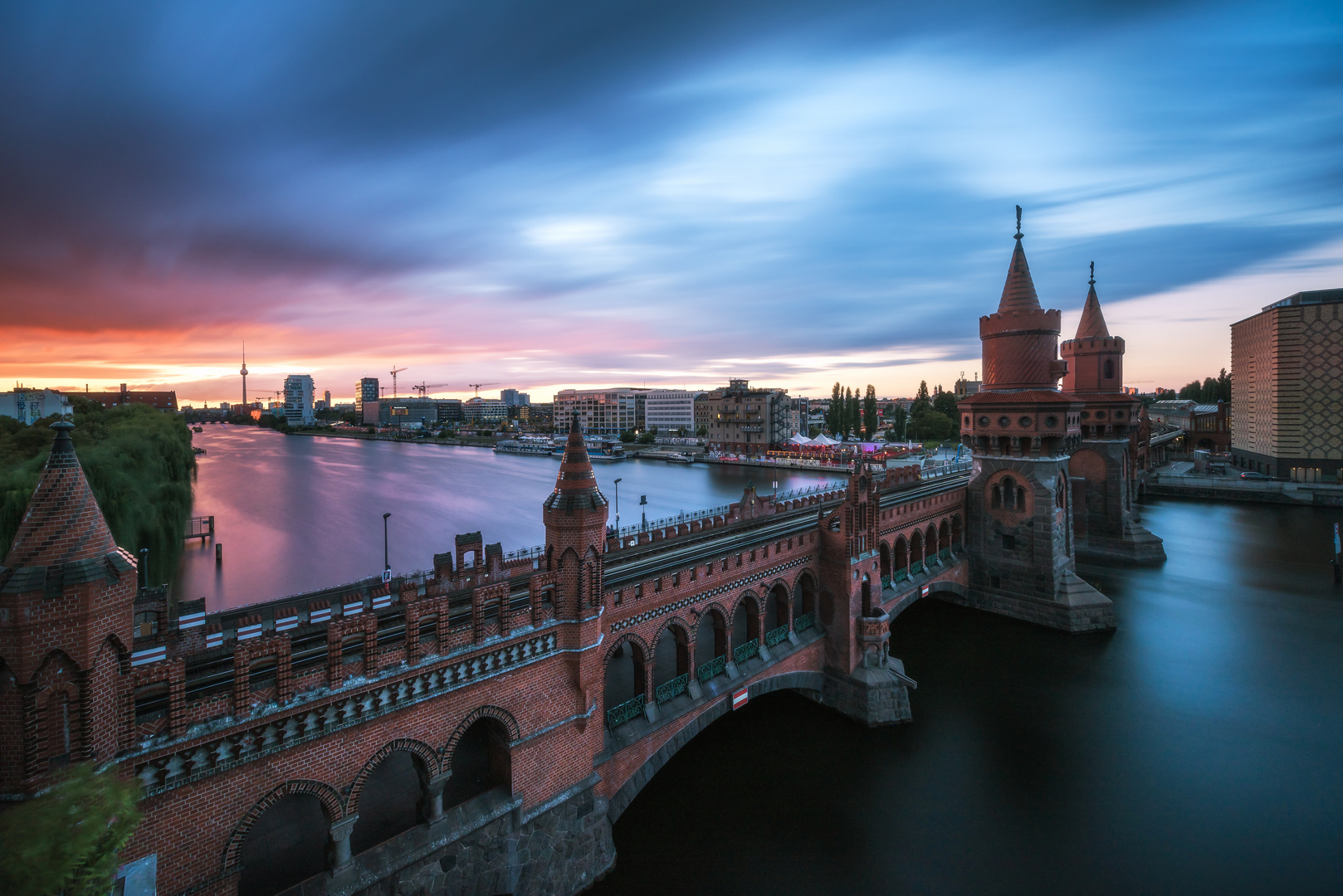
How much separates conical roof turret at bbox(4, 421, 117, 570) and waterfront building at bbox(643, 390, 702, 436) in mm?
171199

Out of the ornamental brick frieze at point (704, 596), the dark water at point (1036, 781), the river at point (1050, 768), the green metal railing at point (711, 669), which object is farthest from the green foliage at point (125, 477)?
the dark water at point (1036, 781)

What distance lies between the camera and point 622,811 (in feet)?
54.5

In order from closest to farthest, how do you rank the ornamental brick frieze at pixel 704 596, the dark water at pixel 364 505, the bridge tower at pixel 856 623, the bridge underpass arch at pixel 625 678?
the ornamental brick frieze at pixel 704 596 → the bridge underpass arch at pixel 625 678 → the bridge tower at pixel 856 623 → the dark water at pixel 364 505

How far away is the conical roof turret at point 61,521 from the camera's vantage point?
7.80 m

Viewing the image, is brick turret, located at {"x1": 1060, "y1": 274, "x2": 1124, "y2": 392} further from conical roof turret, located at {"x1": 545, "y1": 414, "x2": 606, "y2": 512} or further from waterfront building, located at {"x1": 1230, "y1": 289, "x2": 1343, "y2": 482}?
conical roof turret, located at {"x1": 545, "y1": 414, "x2": 606, "y2": 512}

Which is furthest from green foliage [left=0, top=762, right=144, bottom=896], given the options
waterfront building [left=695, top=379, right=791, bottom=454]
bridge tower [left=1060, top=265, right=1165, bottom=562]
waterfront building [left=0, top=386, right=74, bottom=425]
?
waterfront building [left=695, top=379, right=791, bottom=454]

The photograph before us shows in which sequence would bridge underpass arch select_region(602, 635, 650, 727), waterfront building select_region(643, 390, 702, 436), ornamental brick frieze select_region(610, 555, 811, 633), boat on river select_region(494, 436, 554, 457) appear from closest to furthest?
ornamental brick frieze select_region(610, 555, 811, 633) → bridge underpass arch select_region(602, 635, 650, 727) → boat on river select_region(494, 436, 554, 457) → waterfront building select_region(643, 390, 702, 436)

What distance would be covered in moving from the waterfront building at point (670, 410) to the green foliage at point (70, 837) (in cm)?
17270

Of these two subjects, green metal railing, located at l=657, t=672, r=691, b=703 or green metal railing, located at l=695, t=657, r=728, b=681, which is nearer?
green metal railing, located at l=657, t=672, r=691, b=703

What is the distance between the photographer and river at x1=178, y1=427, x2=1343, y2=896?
1577 cm

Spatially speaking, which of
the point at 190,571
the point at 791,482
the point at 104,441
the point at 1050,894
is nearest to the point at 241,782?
the point at 1050,894

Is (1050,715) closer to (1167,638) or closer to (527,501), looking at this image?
(1167,638)

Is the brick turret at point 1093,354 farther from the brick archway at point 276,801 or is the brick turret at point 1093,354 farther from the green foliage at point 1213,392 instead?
the green foliage at point 1213,392

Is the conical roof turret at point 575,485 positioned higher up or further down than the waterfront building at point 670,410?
further down
